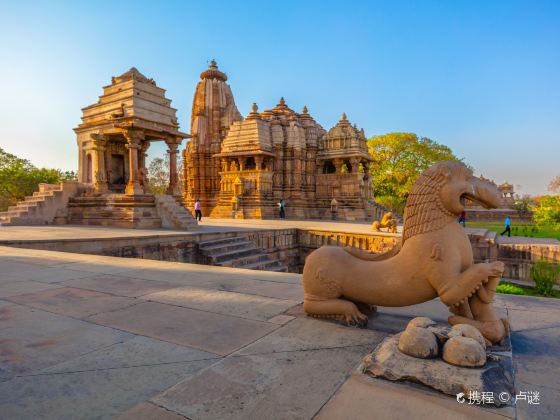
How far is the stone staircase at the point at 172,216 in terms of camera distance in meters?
13.0

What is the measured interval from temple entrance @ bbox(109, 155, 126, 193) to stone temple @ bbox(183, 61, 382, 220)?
23.7 ft

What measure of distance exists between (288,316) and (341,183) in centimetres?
2142

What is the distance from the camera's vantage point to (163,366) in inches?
86.4

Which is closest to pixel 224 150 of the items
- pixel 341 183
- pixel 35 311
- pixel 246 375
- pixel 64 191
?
pixel 341 183

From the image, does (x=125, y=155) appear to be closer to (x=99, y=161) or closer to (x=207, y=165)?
(x=99, y=161)

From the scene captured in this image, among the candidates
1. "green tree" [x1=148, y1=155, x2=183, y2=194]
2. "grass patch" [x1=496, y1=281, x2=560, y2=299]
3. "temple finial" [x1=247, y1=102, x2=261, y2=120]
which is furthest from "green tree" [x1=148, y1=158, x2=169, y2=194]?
"grass patch" [x1=496, y1=281, x2=560, y2=299]

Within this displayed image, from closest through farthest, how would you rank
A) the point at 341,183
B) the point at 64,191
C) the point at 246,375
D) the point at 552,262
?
the point at 246,375 → the point at 552,262 → the point at 64,191 → the point at 341,183

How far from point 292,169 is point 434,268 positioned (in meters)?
22.3

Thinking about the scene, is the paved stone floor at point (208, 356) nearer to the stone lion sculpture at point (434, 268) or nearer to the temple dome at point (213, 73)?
the stone lion sculpture at point (434, 268)

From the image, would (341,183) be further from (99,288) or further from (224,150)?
(99,288)

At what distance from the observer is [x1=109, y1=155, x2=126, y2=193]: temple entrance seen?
17078 millimetres

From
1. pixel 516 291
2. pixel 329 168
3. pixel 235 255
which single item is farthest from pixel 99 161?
pixel 516 291

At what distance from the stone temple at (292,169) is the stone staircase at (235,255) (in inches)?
442

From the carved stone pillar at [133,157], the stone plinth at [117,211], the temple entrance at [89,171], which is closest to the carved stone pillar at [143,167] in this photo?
the carved stone pillar at [133,157]
